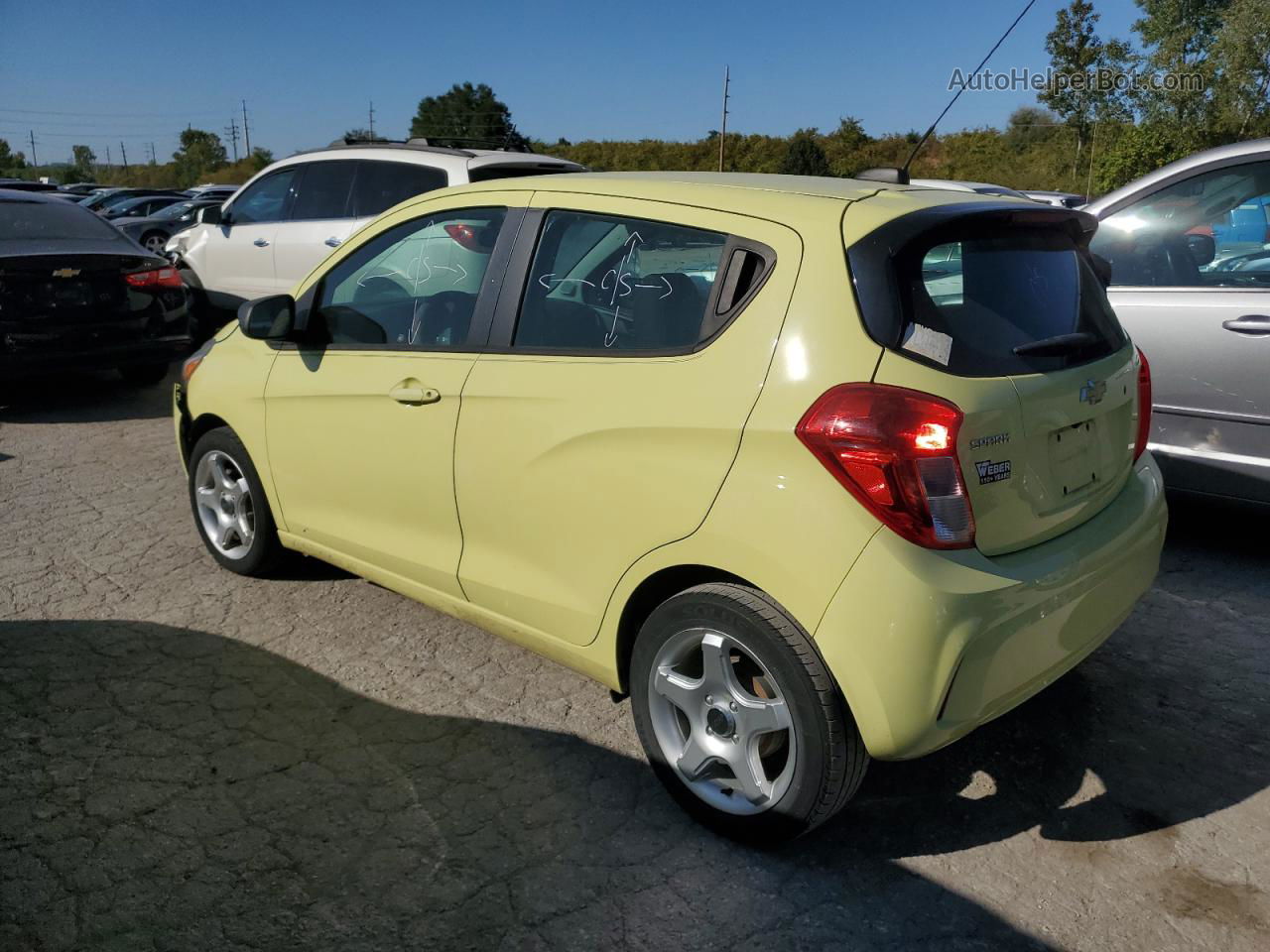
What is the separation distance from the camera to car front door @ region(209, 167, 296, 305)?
28.5ft

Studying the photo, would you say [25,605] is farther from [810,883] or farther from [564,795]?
[810,883]

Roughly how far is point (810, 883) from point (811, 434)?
1.14m

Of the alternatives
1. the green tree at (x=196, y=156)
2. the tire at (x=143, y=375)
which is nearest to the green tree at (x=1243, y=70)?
the tire at (x=143, y=375)

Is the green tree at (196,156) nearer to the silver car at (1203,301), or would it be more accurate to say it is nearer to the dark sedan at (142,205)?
the dark sedan at (142,205)

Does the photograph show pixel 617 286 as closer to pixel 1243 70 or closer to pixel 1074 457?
pixel 1074 457

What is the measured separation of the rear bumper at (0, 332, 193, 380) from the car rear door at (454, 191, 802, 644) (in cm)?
537

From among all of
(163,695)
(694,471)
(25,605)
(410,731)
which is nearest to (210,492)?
(25,605)

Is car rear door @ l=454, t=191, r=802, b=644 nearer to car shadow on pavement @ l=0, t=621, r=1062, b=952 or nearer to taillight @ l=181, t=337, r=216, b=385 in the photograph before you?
car shadow on pavement @ l=0, t=621, r=1062, b=952

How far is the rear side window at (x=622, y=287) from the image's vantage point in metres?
2.75

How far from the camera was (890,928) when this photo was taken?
2.46 meters

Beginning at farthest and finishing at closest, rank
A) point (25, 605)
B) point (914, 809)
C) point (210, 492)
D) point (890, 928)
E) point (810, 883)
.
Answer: point (210, 492)
point (25, 605)
point (914, 809)
point (810, 883)
point (890, 928)

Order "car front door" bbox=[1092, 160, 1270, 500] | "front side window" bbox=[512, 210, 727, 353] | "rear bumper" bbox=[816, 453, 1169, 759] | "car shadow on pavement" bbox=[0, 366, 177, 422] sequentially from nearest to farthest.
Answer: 1. "rear bumper" bbox=[816, 453, 1169, 759]
2. "front side window" bbox=[512, 210, 727, 353]
3. "car front door" bbox=[1092, 160, 1270, 500]
4. "car shadow on pavement" bbox=[0, 366, 177, 422]

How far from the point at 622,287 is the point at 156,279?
6183 millimetres

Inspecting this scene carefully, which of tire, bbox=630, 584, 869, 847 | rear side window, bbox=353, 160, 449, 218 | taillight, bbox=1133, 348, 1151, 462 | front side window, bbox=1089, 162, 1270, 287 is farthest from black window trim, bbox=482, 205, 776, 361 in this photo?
rear side window, bbox=353, 160, 449, 218
